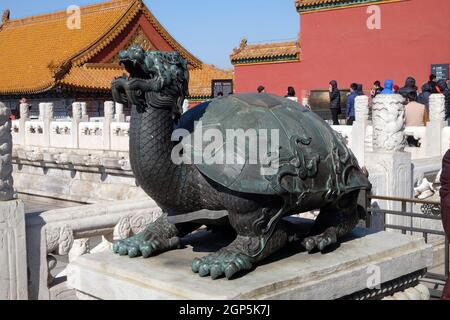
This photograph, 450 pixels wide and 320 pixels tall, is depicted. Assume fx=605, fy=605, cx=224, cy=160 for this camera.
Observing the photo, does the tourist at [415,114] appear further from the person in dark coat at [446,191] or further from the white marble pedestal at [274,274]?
the white marble pedestal at [274,274]

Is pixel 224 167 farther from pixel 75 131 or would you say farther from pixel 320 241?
pixel 75 131

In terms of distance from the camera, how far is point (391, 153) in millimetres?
5375

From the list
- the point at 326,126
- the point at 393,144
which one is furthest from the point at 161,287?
the point at 393,144

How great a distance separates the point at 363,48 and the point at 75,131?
7731 millimetres

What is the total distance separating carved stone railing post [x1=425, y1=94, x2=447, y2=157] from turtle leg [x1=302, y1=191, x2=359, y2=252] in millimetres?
5020

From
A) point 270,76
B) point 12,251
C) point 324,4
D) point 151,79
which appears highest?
point 324,4

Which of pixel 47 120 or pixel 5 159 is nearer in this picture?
pixel 5 159

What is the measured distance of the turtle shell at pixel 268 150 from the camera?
2486 mm

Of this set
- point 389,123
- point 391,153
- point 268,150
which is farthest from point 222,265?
point 389,123

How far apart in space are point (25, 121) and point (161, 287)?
11.8m

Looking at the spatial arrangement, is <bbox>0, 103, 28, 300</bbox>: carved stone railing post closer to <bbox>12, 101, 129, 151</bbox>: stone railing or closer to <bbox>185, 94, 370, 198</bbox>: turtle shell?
<bbox>185, 94, 370, 198</bbox>: turtle shell

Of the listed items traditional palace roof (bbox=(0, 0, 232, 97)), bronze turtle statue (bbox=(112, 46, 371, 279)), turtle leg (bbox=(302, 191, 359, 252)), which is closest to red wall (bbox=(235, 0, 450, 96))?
traditional palace roof (bbox=(0, 0, 232, 97))

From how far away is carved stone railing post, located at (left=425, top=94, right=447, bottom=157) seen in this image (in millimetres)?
7559
